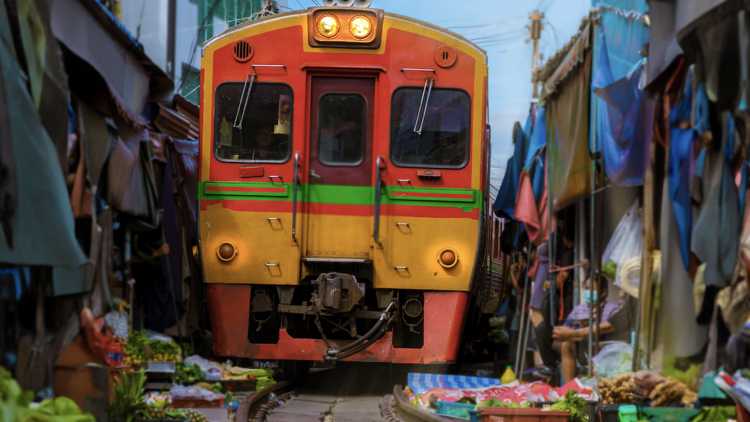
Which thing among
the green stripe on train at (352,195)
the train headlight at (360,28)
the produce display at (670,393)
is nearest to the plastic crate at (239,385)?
the green stripe on train at (352,195)

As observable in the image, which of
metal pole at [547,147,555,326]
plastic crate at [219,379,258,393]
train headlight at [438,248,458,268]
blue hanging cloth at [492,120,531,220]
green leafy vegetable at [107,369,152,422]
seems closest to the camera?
green leafy vegetable at [107,369,152,422]

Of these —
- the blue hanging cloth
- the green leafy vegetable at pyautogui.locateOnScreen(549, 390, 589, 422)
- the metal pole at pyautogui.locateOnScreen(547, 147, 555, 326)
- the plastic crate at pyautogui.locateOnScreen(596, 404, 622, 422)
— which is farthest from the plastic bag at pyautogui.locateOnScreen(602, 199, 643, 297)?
the blue hanging cloth

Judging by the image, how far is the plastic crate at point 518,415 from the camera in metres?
4.59

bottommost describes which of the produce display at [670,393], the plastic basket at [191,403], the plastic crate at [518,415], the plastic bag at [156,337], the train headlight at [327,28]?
the plastic basket at [191,403]

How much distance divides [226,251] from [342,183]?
119 cm

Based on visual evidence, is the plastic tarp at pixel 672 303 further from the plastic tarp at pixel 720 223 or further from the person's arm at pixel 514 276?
the person's arm at pixel 514 276

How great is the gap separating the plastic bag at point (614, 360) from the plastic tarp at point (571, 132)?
68.2 inches

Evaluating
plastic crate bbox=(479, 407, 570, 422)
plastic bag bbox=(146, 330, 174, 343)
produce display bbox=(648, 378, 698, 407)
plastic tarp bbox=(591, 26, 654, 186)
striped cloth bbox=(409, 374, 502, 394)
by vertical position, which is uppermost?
plastic tarp bbox=(591, 26, 654, 186)

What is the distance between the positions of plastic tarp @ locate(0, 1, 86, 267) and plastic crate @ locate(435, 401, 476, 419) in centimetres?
283

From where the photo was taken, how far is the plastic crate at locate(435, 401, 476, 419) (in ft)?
Answer: 17.9

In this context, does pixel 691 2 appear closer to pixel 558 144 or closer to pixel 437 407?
pixel 437 407

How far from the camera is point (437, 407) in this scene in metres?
5.76

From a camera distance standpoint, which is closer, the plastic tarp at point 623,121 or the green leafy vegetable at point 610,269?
the plastic tarp at point 623,121

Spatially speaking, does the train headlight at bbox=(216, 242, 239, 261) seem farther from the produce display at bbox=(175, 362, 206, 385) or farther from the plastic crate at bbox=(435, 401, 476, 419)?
the plastic crate at bbox=(435, 401, 476, 419)
